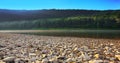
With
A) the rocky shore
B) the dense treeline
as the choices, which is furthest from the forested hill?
the rocky shore

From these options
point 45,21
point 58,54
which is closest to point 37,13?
point 45,21

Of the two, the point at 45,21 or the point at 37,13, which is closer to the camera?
the point at 45,21

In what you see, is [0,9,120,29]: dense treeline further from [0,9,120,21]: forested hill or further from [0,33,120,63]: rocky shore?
[0,33,120,63]: rocky shore

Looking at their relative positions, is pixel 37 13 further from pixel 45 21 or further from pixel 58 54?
pixel 58 54

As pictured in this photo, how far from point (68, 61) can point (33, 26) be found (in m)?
124

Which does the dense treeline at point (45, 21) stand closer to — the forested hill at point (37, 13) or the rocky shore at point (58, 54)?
the forested hill at point (37, 13)

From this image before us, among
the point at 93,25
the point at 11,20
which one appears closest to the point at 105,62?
the point at 93,25

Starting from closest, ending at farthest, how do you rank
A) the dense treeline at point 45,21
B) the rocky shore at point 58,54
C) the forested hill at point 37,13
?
1. the rocky shore at point 58,54
2. the dense treeline at point 45,21
3. the forested hill at point 37,13

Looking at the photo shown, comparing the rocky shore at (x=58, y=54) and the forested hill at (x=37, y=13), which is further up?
the forested hill at (x=37, y=13)

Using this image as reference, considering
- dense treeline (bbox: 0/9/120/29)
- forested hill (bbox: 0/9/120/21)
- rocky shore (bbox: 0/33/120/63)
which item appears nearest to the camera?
rocky shore (bbox: 0/33/120/63)

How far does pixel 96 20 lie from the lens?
134000 millimetres

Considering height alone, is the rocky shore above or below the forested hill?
below

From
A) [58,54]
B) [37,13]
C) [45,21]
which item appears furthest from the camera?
[37,13]

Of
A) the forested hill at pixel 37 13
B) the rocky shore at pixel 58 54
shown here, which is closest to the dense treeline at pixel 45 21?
the forested hill at pixel 37 13
